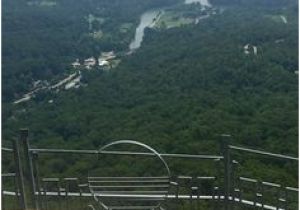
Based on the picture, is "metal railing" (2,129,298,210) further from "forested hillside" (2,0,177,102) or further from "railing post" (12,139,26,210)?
"forested hillside" (2,0,177,102)

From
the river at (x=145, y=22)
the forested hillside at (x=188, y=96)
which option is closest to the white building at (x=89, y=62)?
the forested hillside at (x=188, y=96)

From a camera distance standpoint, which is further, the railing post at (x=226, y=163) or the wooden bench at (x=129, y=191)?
the wooden bench at (x=129, y=191)

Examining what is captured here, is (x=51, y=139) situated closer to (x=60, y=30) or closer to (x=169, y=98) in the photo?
(x=169, y=98)

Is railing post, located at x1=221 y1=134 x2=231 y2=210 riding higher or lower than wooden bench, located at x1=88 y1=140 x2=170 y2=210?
higher

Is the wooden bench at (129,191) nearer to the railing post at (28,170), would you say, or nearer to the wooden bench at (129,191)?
the wooden bench at (129,191)

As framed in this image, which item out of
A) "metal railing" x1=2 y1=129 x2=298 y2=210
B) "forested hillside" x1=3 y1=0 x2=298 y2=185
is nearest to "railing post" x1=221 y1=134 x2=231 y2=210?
"metal railing" x1=2 y1=129 x2=298 y2=210

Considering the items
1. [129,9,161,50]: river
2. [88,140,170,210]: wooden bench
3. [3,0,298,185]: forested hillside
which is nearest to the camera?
[88,140,170,210]: wooden bench
